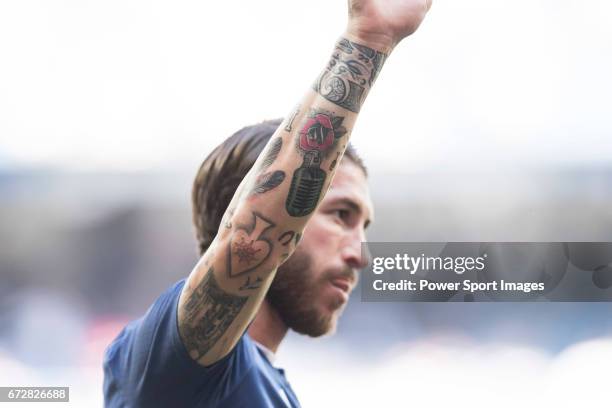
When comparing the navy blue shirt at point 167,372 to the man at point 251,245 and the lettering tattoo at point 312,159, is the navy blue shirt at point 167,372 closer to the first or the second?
the man at point 251,245

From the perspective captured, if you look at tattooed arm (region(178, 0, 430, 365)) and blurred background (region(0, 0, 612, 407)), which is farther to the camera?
blurred background (region(0, 0, 612, 407))

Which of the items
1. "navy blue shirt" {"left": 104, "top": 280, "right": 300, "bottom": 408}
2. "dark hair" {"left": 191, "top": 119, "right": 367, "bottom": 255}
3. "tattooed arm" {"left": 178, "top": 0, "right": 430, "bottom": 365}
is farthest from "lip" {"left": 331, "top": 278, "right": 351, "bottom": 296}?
"tattooed arm" {"left": 178, "top": 0, "right": 430, "bottom": 365}

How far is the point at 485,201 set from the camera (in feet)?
9.26

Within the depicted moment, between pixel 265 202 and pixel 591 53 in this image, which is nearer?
pixel 265 202

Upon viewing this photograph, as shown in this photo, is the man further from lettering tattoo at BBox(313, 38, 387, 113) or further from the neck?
the neck

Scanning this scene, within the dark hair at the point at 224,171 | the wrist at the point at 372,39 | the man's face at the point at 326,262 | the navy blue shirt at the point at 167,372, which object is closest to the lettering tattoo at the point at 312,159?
the wrist at the point at 372,39

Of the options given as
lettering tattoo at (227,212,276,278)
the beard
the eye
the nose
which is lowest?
lettering tattoo at (227,212,276,278)

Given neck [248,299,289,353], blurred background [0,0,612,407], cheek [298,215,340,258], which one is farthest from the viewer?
blurred background [0,0,612,407]

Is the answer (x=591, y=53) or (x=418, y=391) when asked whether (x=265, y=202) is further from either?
(x=591, y=53)

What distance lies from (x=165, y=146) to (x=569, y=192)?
1.59 metres

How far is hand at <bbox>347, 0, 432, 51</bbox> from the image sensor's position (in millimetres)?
906

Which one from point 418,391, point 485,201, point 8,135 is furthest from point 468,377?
point 8,135

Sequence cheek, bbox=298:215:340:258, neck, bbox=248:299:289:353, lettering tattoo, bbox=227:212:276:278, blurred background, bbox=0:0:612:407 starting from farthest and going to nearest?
blurred background, bbox=0:0:612:407, cheek, bbox=298:215:340:258, neck, bbox=248:299:289:353, lettering tattoo, bbox=227:212:276:278

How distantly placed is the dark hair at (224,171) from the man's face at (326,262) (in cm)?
18
